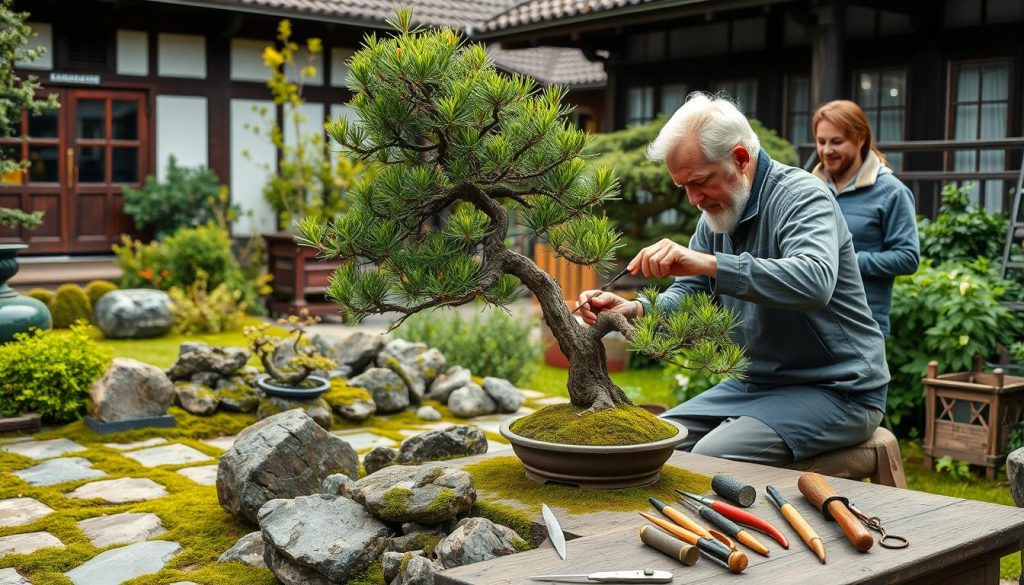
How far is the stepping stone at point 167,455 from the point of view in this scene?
18.5 ft

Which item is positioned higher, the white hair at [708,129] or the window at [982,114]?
the window at [982,114]

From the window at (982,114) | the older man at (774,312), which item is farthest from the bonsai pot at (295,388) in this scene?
the window at (982,114)

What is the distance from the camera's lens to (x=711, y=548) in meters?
2.33

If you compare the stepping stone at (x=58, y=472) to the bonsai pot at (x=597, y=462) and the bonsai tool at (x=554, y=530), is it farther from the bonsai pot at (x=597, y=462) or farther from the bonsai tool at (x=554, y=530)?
the bonsai tool at (x=554, y=530)

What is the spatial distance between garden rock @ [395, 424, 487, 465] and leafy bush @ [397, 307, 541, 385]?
4015 mm

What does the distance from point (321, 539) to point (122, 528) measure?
65.6 inches

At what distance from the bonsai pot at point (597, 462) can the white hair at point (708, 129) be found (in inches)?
31.8

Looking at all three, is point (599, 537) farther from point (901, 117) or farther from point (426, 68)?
point (901, 117)

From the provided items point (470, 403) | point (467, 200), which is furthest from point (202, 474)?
point (467, 200)

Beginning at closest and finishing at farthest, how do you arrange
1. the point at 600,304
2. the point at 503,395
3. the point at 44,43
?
the point at 600,304
the point at 503,395
the point at 44,43

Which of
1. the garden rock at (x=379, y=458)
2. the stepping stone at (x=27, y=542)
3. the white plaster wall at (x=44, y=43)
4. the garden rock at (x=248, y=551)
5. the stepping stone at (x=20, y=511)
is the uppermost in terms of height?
the white plaster wall at (x=44, y=43)

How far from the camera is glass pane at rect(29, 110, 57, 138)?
12844mm

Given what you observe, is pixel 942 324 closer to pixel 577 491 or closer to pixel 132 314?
pixel 577 491

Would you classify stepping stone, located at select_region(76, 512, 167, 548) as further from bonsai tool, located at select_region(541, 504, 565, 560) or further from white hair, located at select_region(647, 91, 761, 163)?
white hair, located at select_region(647, 91, 761, 163)
